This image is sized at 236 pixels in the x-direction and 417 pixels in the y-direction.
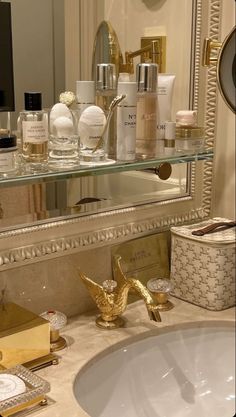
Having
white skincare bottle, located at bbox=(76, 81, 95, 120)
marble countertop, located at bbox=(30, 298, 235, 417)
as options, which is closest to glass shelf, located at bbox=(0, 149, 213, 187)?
white skincare bottle, located at bbox=(76, 81, 95, 120)

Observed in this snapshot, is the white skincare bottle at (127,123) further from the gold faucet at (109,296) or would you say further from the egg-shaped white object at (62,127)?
the gold faucet at (109,296)

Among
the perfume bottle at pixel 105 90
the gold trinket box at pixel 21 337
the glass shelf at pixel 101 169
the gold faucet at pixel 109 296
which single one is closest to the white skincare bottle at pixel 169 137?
the glass shelf at pixel 101 169

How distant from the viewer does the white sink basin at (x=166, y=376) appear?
0.98m

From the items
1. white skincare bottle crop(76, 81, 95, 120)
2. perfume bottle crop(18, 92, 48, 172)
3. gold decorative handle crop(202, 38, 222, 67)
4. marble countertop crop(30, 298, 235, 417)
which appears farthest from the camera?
gold decorative handle crop(202, 38, 222, 67)

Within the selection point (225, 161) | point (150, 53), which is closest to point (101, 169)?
point (150, 53)

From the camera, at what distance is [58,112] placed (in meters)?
0.99

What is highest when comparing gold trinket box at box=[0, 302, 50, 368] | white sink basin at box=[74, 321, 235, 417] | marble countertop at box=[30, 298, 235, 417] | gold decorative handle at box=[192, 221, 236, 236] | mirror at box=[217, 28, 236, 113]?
mirror at box=[217, 28, 236, 113]

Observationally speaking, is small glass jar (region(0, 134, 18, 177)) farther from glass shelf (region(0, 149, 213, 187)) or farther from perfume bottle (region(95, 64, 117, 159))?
perfume bottle (region(95, 64, 117, 159))

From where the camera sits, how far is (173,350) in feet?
3.64

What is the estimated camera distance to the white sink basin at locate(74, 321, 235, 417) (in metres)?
0.98

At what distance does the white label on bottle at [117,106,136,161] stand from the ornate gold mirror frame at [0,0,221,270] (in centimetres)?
11

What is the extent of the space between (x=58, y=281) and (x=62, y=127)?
0.28 m

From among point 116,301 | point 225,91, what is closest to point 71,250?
point 116,301

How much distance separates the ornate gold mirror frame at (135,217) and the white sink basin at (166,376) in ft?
0.65
